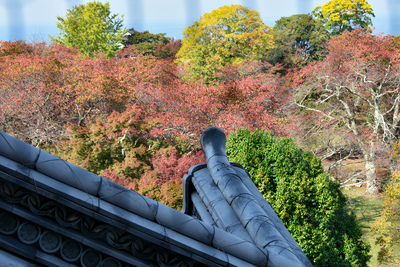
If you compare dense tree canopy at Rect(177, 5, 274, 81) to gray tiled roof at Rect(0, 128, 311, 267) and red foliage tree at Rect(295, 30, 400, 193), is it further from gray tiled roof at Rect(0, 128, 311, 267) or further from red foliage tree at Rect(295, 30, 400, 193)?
gray tiled roof at Rect(0, 128, 311, 267)

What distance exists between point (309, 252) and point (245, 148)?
358 cm

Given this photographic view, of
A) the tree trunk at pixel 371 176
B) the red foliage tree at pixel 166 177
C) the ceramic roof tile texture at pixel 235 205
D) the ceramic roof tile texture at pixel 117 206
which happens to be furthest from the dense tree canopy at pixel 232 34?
the ceramic roof tile texture at pixel 117 206

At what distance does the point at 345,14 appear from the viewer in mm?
35438

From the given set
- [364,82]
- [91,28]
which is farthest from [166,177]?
[91,28]

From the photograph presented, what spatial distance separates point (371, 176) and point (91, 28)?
2653 centimetres

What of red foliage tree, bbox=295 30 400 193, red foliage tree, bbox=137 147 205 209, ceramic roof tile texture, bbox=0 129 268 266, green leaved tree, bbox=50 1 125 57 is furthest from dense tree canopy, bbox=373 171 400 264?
green leaved tree, bbox=50 1 125 57

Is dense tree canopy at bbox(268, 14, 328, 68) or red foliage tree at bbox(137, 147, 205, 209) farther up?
dense tree canopy at bbox(268, 14, 328, 68)

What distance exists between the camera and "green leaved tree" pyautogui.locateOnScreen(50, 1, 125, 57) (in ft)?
112

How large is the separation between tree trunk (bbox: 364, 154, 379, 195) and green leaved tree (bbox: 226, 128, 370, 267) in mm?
10752

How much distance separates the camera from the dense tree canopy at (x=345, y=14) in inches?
1370

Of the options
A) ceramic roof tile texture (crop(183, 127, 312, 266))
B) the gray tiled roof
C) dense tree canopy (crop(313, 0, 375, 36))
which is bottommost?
the gray tiled roof

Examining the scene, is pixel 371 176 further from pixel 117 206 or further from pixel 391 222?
pixel 117 206

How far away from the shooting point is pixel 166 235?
7.36 feet

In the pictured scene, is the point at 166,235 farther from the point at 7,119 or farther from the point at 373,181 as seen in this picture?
the point at 373,181
